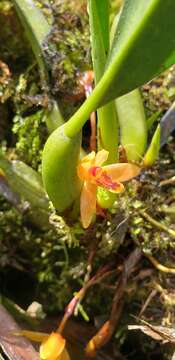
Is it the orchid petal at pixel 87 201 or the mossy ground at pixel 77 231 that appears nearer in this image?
the orchid petal at pixel 87 201

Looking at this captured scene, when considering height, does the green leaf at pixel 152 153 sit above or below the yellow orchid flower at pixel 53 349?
above

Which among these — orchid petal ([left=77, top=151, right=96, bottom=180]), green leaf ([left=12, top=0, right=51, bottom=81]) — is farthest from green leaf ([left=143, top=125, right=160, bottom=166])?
green leaf ([left=12, top=0, right=51, bottom=81])

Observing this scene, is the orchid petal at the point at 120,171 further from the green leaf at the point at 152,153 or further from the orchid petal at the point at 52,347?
the orchid petal at the point at 52,347

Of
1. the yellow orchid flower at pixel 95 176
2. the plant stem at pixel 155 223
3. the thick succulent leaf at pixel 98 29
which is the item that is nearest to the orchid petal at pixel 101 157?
the yellow orchid flower at pixel 95 176

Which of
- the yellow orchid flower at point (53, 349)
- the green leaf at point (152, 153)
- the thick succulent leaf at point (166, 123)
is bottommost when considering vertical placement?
the yellow orchid flower at point (53, 349)

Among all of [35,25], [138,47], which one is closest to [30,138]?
[35,25]

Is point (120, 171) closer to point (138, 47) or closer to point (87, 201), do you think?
point (87, 201)

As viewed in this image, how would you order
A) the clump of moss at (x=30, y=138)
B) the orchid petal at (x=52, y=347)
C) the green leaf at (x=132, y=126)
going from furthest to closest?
the clump of moss at (x=30, y=138) < the green leaf at (x=132, y=126) < the orchid petal at (x=52, y=347)

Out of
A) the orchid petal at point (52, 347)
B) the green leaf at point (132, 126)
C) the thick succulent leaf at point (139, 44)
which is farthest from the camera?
the green leaf at point (132, 126)
